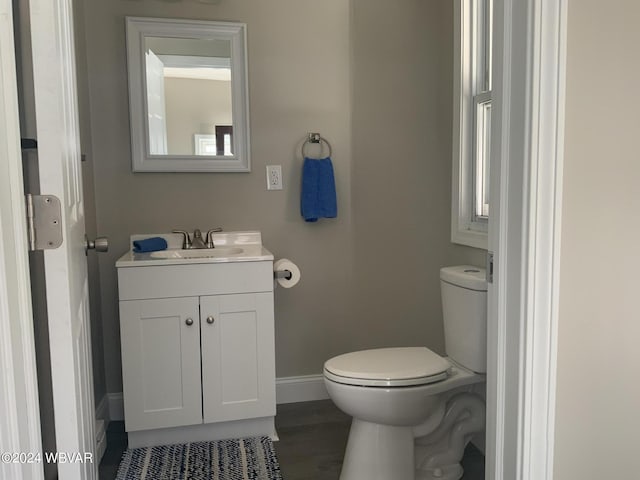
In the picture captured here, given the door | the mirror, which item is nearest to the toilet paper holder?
the mirror

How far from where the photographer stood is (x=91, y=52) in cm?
235

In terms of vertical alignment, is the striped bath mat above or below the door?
below

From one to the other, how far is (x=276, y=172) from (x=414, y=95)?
86 cm

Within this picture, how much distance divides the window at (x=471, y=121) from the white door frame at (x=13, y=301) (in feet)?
5.41

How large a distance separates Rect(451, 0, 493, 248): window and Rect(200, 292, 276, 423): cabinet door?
94 cm

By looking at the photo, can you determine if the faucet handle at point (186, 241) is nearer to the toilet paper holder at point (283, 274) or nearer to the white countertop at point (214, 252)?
the white countertop at point (214, 252)

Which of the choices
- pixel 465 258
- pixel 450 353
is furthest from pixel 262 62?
pixel 450 353

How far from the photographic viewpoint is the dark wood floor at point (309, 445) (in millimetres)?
2021

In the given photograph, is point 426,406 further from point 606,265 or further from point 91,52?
point 91,52

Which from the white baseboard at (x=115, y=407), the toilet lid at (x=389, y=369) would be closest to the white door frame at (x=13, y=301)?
the toilet lid at (x=389, y=369)

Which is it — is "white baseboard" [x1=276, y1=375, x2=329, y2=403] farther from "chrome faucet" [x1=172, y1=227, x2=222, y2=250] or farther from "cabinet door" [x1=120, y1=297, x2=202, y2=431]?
"chrome faucet" [x1=172, y1=227, x2=222, y2=250]

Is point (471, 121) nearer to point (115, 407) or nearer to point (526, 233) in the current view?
point (526, 233)

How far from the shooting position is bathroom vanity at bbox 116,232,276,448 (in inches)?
82.5

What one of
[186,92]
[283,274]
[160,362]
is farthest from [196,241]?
[186,92]
